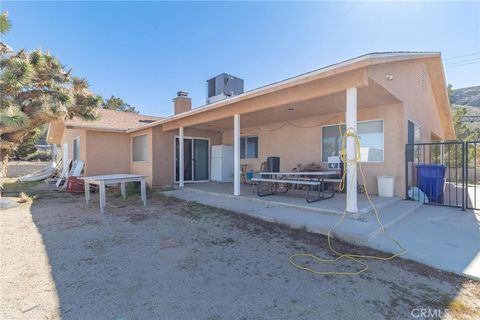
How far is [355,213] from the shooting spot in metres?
4.62

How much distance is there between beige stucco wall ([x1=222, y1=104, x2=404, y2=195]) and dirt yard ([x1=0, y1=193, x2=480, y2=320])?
160 inches

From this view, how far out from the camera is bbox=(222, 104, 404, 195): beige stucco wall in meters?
6.68

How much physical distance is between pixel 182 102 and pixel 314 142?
7.98 meters

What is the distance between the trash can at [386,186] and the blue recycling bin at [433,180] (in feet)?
3.24

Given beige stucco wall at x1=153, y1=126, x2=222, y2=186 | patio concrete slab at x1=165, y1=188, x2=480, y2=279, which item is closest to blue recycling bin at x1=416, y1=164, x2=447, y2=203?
patio concrete slab at x1=165, y1=188, x2=480, y2=279

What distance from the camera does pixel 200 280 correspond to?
9.07ft

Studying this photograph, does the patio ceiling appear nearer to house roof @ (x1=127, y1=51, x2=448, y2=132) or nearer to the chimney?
house roof @ (x1=127, y1=51, x2=448, y2=132)

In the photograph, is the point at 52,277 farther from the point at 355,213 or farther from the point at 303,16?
the point at 303,16

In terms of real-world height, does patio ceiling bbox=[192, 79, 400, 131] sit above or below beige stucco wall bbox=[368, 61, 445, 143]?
below

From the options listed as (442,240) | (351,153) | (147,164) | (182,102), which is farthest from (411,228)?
(182,102)

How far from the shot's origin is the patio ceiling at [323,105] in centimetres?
561

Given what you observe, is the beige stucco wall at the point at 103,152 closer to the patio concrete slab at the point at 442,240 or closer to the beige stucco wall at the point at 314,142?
the beige stucco wall at the point at 314,142

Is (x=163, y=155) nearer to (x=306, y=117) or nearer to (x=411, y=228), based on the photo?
(x=306, y=117)

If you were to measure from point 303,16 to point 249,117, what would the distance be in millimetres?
3905
